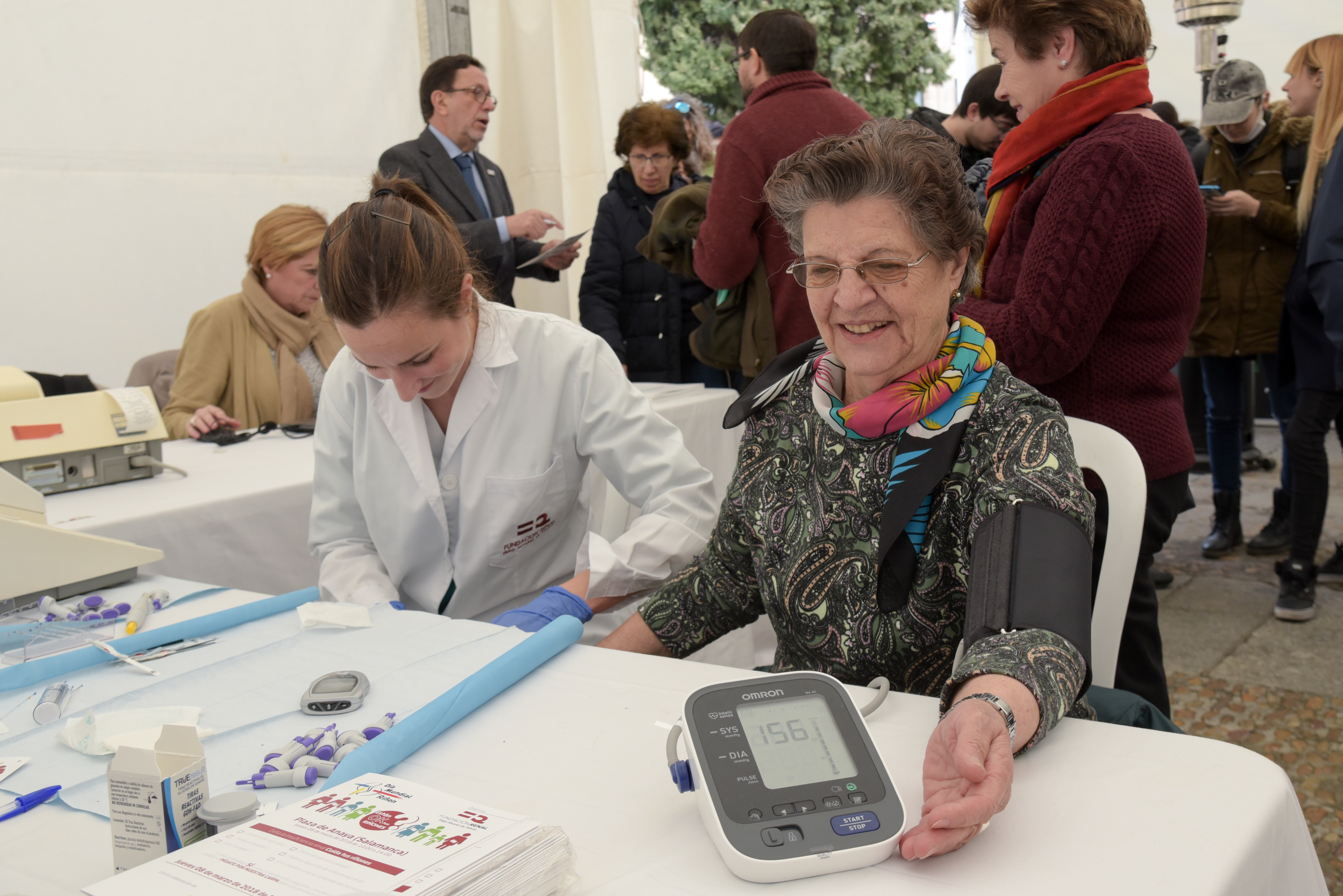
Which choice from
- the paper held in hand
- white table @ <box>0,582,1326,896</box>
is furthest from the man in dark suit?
white table @ <box>0,582,1326,896</box>

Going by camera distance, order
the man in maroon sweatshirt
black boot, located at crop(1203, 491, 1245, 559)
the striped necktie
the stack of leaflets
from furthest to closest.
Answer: black boot, located at crop(1203, 491, 1245, 559), the striped necktie, the man in maroon sweatshirt, the stack of leaflets

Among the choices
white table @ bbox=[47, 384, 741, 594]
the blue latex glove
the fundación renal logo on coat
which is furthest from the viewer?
white table @ bbox=[47, 384, 741, 594]

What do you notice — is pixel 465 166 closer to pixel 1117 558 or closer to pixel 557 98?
pixel 557 98

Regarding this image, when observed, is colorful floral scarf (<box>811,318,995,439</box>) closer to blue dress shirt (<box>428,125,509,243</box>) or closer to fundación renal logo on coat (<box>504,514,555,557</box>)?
fundación renal logo on coat (<box>504,514,555,557</box>)

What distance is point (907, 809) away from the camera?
85cm

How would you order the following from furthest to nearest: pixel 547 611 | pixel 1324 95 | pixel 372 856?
pixel 1324 95
pixel 547 611
pixel 372 856

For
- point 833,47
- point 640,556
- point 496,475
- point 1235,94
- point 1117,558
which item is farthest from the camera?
point 833,47

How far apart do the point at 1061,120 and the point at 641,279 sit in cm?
211

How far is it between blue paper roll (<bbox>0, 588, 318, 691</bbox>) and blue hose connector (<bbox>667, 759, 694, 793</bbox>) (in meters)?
0.80

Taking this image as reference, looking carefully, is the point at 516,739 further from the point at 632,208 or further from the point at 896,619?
the point at 632,208

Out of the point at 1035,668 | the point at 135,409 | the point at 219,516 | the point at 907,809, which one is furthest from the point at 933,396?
the point at 135,409

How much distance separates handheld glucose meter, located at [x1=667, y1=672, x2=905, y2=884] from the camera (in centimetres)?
76

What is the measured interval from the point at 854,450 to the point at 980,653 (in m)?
0.36

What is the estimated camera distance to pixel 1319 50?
3.09m
